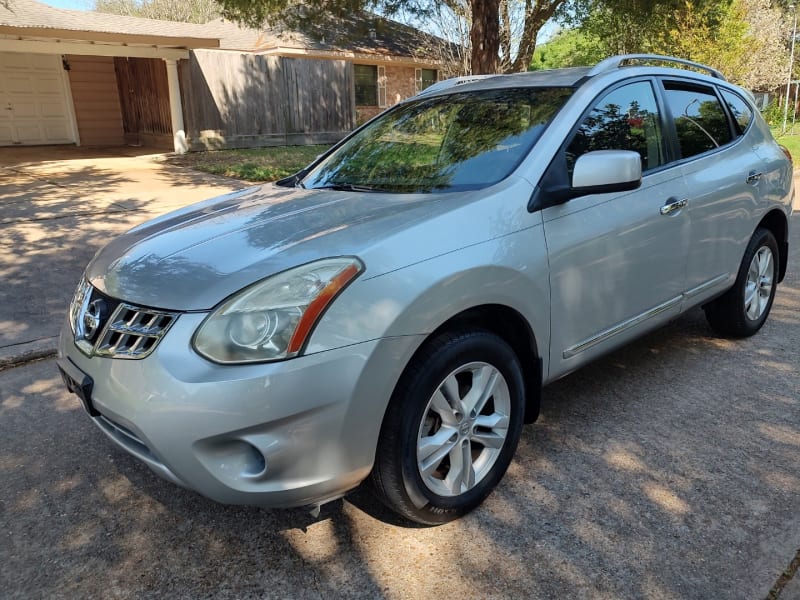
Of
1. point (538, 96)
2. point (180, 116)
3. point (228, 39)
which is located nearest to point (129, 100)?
point (180, 116)

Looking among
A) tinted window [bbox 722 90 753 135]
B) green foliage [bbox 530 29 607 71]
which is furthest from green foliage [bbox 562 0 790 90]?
tinted window [bbox 722 90 753 135]

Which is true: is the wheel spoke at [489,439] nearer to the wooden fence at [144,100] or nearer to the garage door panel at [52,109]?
the wooden fence at [144,100]

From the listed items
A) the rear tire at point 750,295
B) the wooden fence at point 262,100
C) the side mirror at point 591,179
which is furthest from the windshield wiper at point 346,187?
the wooden fence at point 262,100

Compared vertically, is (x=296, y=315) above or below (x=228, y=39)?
below

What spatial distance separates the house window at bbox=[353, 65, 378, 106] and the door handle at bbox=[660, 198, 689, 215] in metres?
20.8

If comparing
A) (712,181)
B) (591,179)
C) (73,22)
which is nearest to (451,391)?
(591,179)

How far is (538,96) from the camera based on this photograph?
129 inches

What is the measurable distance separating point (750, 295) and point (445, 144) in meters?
2.56

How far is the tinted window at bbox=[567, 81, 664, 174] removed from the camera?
315 centimetres

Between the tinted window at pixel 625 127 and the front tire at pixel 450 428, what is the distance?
3.40 ft

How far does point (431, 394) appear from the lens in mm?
2371

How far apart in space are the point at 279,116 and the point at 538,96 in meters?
15.0

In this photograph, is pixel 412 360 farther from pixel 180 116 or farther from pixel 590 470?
pixel 180 116

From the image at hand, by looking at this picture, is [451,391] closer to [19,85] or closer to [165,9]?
[19,85]
